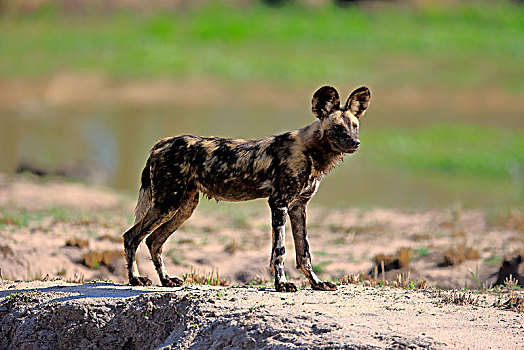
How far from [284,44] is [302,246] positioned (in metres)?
37.5

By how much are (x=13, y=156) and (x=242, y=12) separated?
25.5 meters

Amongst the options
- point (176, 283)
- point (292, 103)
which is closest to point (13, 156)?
point (292, 103)

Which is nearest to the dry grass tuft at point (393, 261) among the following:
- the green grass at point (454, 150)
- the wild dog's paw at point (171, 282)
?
the wild dog's paw at point (171, 282)

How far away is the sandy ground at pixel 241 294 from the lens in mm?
8047

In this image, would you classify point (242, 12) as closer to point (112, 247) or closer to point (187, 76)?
point (187, 76)

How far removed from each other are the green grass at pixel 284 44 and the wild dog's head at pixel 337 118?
30.3m

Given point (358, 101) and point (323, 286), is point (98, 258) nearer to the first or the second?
point (323, 286)

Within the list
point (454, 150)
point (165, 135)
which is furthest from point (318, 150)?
point (165, 135)

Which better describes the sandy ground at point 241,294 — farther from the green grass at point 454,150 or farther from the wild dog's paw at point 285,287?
the green grass at point 454,150

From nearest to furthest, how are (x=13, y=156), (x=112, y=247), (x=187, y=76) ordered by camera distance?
(x=112, y=247) → (x=13, y=156) → (x=187, y=76)

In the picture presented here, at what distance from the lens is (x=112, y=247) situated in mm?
13703

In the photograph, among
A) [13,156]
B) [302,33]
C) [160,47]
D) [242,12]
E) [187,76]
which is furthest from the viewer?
[242,12]

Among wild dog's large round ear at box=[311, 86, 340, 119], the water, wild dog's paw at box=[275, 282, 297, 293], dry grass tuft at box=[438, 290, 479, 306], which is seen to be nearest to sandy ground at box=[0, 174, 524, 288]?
dry grass tuft at box=[438, 290, 479, 306]

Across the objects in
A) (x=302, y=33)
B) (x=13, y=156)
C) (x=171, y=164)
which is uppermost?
(x=302, y=33)
